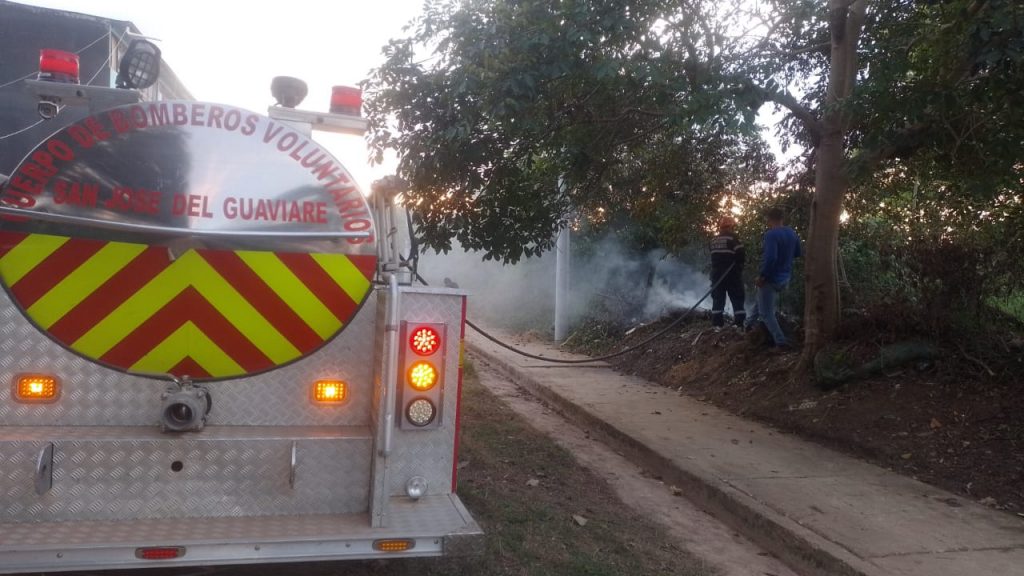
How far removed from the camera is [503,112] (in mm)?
7098

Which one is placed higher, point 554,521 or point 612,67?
point 612,67

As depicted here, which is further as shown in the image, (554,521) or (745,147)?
(745,147)

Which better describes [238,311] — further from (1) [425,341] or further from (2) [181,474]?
(1) [425,341]

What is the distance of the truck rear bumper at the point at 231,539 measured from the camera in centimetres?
311

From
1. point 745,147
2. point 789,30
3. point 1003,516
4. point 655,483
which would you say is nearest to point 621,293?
point 745,147

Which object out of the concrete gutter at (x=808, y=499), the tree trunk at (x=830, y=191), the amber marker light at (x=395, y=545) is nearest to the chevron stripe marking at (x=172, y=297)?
the amber marker light at (x=395, y=545)

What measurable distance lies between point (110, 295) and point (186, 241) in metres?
0.38

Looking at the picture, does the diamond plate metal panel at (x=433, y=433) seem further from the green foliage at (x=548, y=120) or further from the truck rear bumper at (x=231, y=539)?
the green foliage at (x=548, y=120)

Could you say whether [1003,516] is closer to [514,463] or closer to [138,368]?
[514,463]

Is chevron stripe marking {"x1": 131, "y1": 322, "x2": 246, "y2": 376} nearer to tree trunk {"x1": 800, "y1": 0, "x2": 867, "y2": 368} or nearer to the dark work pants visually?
tree trunk {"x1": 800, "y1": 0, "x2": 867, "y2": 368}

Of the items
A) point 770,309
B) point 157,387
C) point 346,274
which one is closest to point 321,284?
point 346,274

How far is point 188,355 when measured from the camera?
12.2ft

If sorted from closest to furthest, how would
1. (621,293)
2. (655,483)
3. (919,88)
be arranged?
1. (919,88)
2. (655,483)
3. (621,293)

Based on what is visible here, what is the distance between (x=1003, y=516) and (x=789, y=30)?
19.0ft
